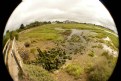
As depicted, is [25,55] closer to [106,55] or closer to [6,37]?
[6,37]

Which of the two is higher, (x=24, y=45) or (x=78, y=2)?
(x=78, y=2)

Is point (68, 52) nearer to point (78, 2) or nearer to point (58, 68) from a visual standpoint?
point (58, 68)

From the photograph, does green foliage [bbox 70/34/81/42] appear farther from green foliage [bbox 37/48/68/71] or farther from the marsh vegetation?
green foliage [bbox 37/48/68/71]

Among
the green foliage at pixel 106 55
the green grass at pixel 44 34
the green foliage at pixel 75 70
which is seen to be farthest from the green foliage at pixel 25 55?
the green foliage at pixel 106 55

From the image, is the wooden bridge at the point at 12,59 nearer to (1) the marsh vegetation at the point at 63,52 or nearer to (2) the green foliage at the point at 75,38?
(1) the marsh vegetation at the point at 63,52

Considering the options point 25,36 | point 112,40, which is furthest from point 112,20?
point 25,36

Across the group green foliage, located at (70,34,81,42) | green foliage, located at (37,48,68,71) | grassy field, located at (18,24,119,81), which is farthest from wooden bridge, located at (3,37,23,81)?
green foliage, located at (70,34,81,42)
